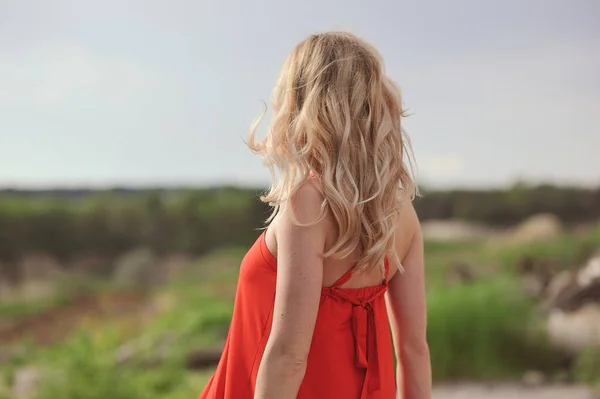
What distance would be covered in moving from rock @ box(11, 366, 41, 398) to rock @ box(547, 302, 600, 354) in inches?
136

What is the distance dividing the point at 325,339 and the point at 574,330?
4042 mm

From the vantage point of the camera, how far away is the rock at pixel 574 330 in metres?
4.74

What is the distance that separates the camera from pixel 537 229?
5.45m

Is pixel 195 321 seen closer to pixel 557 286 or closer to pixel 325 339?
pixel 557 286

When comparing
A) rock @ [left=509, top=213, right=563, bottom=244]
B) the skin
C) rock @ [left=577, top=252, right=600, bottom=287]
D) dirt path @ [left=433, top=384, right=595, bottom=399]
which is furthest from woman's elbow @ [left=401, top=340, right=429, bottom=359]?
rock @ [left=509, top=213, right=563, bottom=244]

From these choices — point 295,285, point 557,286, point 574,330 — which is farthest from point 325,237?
point 557,286

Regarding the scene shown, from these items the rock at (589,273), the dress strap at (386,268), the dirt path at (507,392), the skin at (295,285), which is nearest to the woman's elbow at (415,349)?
the dress strap at (386,268)

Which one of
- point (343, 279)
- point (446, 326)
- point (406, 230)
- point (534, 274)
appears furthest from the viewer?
point (534, 274)

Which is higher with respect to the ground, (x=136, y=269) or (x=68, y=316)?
(x=136, y=269)

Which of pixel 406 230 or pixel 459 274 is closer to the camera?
pixel 406 230

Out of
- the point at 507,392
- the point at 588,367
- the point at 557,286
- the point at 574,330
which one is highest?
the point at 557,286

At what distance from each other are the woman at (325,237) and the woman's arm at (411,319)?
0.05 metres

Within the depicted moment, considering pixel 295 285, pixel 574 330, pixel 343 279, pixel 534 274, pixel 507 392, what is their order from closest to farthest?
pixel 295 285
pixel 343 279
pixel 507 392
pixel 574 330
pixel 534 274

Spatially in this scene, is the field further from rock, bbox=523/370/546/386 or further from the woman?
the woman
